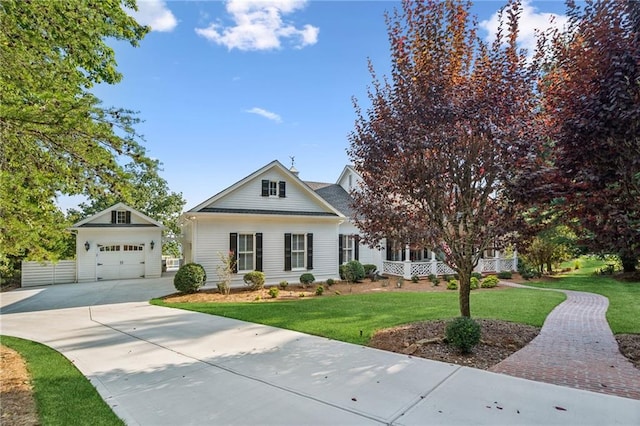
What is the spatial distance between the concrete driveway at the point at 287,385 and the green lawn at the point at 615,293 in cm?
549

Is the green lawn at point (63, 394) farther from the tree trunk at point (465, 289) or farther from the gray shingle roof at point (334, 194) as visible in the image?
the gray shingle roof at point (334, 194)

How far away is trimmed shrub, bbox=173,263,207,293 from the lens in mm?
13094

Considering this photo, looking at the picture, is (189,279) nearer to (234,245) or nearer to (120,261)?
(234,245)

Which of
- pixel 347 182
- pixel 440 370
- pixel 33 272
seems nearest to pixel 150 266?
pixel 33 272

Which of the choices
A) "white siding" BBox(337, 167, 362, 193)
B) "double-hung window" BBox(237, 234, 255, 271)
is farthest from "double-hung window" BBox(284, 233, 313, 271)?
"white siding" BBox(337, 167, 362, 193)

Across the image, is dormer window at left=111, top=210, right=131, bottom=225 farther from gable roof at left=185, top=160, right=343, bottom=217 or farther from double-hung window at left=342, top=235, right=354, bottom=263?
double-hung window at left=342, top=235, right=354, bottom=263

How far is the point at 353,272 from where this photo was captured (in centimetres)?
1678

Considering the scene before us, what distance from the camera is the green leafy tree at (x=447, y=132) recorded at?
6.06m

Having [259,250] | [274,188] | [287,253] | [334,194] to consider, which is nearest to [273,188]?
[274,188]

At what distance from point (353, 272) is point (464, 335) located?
11103mm

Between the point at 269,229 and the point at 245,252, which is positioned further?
the point at 269,229

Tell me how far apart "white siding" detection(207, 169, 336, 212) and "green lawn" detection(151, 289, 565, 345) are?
5236 mm

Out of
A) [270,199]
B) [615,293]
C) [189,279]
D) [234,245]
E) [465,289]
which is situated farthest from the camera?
[270,199]

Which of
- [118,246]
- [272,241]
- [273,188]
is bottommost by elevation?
[118,246]
